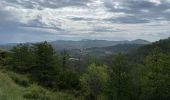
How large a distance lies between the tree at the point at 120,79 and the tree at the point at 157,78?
9.98 ft

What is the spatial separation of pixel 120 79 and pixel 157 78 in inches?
245

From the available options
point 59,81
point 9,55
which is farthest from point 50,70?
point 9,55

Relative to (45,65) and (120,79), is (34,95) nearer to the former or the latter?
(45,65)

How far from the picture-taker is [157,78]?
52.5 m

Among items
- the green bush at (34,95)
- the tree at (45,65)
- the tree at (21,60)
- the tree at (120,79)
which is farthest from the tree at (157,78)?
the green bush at (34,95)

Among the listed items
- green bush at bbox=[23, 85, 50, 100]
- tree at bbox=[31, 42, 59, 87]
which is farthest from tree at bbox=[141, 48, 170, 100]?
green bush at bbox=[23, 85, 50, 100]

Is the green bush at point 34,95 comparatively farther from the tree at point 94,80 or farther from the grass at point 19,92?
the tree at point 94,80

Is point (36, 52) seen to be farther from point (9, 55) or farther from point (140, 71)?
point (140, 71)

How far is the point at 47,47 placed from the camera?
56.8 meters

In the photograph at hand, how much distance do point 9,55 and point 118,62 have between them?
1898cm

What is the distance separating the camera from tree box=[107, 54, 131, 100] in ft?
180

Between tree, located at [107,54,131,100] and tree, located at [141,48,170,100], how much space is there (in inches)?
120

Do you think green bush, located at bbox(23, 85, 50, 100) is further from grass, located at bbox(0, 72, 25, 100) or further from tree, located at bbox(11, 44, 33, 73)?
tree, located at bbox(11, 44, 33, 73)

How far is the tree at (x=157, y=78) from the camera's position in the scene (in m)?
52.5
